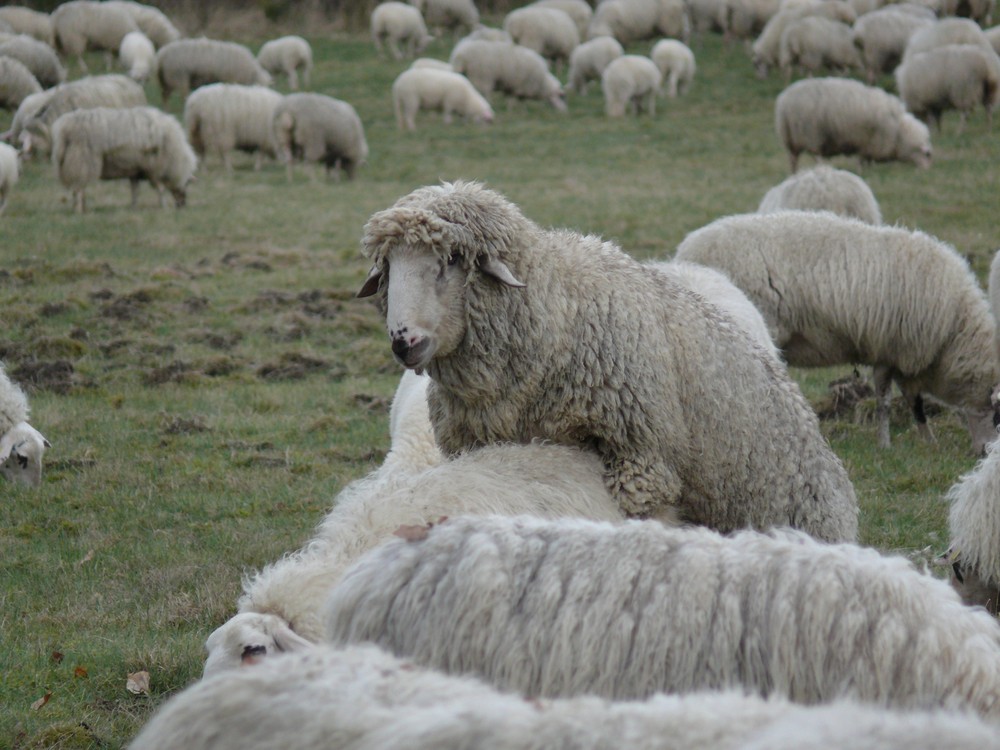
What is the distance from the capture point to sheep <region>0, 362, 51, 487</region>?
7.63 meters

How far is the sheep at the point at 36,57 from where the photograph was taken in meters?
27.2

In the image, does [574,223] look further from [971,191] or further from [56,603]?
[56,603]

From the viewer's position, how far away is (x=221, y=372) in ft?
33.3

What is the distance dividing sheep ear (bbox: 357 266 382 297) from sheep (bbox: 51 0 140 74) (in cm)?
2840

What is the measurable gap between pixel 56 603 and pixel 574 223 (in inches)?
412

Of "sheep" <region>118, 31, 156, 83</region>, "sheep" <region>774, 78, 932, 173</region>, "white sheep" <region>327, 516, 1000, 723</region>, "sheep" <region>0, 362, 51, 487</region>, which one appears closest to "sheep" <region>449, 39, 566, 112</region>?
"sheep" <region>118, 31, 156, 83</region>

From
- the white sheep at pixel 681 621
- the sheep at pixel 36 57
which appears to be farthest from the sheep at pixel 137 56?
the white sheep at pixel 681 621

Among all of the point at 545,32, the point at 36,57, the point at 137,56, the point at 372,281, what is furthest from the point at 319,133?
the point at 372,281

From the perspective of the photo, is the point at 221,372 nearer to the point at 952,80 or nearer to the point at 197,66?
the point at 952,80

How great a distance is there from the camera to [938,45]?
75.2 feet

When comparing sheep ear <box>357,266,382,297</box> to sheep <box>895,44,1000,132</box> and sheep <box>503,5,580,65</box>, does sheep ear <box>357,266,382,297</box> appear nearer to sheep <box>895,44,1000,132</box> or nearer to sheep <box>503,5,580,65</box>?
sheep <box>895,44,1000,132</box>

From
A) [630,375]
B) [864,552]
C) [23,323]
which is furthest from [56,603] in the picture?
[23,323]

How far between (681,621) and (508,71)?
24.7 m

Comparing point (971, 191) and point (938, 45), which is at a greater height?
point (938, 45)
